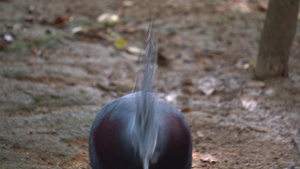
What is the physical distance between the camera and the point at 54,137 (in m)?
2.23

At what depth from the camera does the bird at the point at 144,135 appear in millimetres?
1235

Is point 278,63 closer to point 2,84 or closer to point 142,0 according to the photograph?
point 2,84

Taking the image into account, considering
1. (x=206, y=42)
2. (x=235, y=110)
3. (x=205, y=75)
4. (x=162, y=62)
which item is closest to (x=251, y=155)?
(x=235, y=110)

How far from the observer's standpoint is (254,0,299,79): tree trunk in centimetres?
282

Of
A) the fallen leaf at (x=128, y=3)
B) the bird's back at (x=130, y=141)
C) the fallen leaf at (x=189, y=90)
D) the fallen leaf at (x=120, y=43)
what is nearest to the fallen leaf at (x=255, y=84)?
the fallen leaf at (x=189, y=90)

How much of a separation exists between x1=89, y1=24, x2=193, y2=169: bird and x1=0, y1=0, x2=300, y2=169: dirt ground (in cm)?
42

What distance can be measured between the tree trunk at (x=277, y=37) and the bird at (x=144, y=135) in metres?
1.69

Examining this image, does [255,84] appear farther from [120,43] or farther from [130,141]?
[130,141]

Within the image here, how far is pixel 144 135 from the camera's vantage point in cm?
122

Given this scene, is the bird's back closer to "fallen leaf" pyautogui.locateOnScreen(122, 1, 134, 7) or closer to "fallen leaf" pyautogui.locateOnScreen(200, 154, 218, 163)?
"fallen leaf" pyautogui.locateOnScreen(200, 154, 218, 163)

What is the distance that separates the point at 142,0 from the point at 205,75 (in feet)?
6.98

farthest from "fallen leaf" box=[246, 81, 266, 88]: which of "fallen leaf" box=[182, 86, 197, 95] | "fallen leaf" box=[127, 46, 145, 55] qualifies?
"fallen leaf" box=[127, 46, 145, 55]

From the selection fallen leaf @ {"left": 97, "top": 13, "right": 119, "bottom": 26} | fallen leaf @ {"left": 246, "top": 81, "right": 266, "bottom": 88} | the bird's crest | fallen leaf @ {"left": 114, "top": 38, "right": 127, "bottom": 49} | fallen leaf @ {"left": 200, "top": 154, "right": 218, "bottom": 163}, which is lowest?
fallen leaf @ {"left": 200, "top": 154, "right": 218, "bottom": 163}

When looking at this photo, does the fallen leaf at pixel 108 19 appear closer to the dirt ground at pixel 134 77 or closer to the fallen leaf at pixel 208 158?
the dirt ground at pixel 134 77
